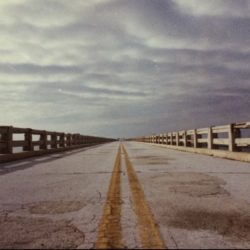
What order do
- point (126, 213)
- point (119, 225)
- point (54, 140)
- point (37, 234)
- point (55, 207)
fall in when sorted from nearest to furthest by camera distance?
point (37, 234)
point (119, 225)
point (126, 213)
point (55, 207)
point (54, 140)

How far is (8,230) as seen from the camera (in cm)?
423

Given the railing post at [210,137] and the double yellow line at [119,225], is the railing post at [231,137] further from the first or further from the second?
the double yellow line at [119,225]

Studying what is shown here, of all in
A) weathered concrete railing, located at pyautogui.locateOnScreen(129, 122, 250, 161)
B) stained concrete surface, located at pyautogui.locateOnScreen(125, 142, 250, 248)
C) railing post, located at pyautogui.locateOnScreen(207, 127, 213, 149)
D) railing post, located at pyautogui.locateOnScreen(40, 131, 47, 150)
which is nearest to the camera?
stained concrete surface, located at pyautogui.locateOnScreen(125, 142, 250, 248)

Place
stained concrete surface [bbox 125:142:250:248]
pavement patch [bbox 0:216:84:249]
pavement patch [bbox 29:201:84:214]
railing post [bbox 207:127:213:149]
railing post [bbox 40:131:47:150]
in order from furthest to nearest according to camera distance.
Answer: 1. railing post [bbox 40:131:47:150]
2. railing post [bbox 207:127:213:149]
3. pavement patch [bbox 29:201:84:214]
4. stained concrete surface [bbox 125:142:250:248]
5. pavement patch [bbox 0:216:84:249]

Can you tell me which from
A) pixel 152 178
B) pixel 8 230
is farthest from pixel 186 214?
pixel 152 178

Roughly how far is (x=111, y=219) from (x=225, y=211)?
5.15ft

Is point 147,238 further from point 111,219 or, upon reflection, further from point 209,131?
point 209,131

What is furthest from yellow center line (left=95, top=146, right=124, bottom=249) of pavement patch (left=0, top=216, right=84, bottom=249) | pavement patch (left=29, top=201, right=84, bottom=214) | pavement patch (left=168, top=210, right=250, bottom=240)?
pavement patch (left=168, top=210, right=250, bottom=240)

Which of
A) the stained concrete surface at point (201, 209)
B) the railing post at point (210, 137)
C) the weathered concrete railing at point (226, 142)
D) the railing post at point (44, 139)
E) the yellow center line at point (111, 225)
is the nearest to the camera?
the yellow center line at point (111, 225)

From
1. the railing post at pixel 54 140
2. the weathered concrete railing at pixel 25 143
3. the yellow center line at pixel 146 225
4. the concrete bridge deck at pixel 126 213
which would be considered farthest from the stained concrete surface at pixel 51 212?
the railing post at pixel 54 140

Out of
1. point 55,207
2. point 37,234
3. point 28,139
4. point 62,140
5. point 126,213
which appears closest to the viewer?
point 37,234

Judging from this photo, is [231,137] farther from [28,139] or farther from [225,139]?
[28,139]

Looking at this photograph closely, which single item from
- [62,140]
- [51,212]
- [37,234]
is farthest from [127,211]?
[62,140]

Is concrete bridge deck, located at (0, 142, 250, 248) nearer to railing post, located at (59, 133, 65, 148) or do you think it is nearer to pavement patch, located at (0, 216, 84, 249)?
pavement patch, located at (0, 216, 84, 249)
